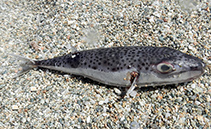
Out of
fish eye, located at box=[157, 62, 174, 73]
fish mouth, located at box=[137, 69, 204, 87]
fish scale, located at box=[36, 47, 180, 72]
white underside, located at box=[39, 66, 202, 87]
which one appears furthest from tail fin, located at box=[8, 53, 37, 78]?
fish eye, located at box=[157, 62, 174, 73]

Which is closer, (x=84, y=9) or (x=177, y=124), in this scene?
(x=177, y=124)

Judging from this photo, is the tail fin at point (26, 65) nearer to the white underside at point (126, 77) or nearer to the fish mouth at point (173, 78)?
the white underside at point (126, 77)

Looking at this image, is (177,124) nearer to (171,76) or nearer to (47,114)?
(171,76)

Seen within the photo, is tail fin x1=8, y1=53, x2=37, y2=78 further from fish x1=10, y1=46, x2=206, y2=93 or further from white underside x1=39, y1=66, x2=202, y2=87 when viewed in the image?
white underside x1=39, y1=66, x2=202, y2=87

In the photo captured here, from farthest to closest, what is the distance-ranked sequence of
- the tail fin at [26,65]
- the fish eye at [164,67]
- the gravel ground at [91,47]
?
the tail fin at [26,65] → the gravel ground at [91,47] → the fish eye at [164,67]

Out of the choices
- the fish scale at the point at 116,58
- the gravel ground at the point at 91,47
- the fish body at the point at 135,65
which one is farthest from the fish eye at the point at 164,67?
the gravel ground at the point at 91,47

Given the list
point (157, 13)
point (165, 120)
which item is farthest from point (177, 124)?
point (157, 13)

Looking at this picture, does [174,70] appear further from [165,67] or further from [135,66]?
[135,66]
